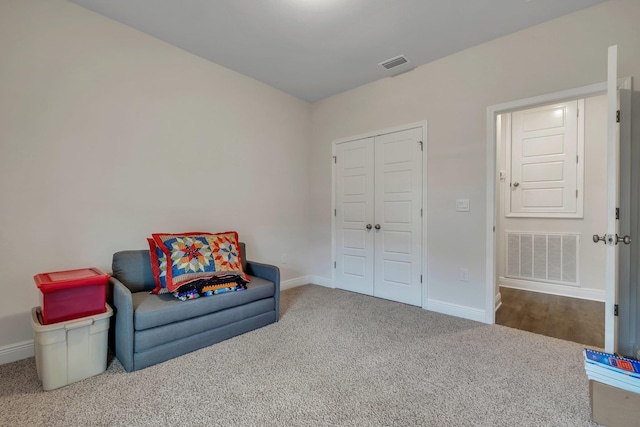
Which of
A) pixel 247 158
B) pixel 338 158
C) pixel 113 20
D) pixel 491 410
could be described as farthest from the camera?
pixel 338 158

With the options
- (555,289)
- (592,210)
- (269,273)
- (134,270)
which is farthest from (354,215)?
(592,210)

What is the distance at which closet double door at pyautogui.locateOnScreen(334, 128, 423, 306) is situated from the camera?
322cm

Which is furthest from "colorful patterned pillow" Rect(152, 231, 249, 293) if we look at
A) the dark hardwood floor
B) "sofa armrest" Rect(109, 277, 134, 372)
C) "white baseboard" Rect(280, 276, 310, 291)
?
the dark hardwood floor

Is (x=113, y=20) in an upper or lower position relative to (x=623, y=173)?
upper

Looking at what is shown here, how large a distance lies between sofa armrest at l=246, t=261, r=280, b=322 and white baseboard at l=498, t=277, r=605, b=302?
354 cm

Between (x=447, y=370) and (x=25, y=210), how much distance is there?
324 centimetres

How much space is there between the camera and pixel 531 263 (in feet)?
13.0

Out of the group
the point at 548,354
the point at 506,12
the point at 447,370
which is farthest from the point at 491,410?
the point at 506,12

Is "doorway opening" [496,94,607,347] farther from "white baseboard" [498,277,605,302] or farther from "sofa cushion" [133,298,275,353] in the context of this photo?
"sofa cushion" [133,298,275,353]

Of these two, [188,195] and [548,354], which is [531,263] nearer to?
[548,354]

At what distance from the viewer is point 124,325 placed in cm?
183

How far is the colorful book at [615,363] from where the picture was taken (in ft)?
4.44

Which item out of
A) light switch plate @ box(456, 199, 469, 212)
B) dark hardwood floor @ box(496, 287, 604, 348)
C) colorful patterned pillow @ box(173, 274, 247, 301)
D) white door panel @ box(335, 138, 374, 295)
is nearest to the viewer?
colorful patterned pillow @ box(173, 274, 247, 301)

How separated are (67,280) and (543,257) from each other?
520 centimetres
